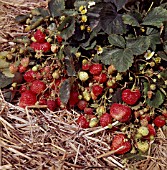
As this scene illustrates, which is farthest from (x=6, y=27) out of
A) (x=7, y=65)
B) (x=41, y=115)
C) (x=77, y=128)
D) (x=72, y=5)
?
(x=77, y=128)

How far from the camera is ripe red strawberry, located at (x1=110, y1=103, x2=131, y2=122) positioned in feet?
5.48

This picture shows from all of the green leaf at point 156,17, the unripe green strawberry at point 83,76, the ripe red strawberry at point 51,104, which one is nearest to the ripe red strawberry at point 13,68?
the ripe red strawberry at point 51,104

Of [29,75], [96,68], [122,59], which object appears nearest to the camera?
[122,59]

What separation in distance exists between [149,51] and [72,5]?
42 centimetres

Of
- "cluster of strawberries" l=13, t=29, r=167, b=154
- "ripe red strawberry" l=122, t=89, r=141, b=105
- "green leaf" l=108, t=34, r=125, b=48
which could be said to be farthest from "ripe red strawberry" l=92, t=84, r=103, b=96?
"green leaf" l=108, t=34, r=125, b=48

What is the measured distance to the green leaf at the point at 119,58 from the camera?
1592 millimetres

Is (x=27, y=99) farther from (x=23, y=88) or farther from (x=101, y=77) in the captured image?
(x=101, y=77)

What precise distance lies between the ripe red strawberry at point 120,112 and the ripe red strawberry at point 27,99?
0.36 metres

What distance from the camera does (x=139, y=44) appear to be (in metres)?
1.64

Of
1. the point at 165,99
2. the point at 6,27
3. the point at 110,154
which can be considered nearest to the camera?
the point at 110,154

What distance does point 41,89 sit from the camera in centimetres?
179

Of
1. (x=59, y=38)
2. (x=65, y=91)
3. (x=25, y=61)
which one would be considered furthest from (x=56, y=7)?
(x=65, y=91)

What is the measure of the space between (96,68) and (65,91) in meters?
0.16

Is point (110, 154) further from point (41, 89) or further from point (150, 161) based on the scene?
point (41, 89)
